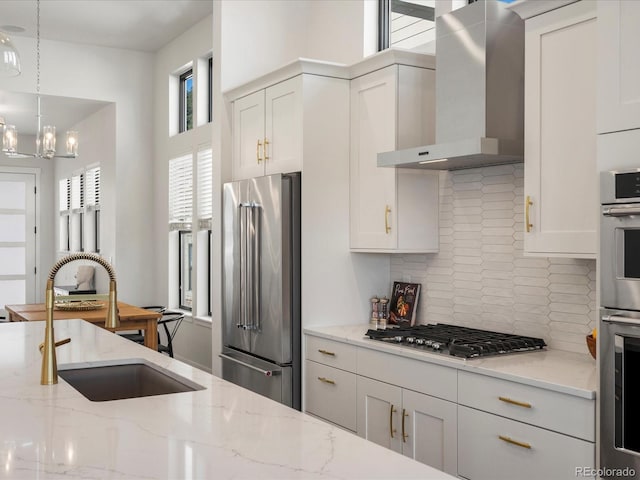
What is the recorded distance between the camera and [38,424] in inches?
67.2

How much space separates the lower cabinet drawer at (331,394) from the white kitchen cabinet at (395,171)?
29.7 inches

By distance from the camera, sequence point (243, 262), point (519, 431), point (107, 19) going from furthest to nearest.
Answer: point (107, 19), point (243, 262), point (519, 431)

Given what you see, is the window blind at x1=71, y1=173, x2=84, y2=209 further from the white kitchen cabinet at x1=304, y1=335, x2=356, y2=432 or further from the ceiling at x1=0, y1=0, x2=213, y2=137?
the white kitchen cabinet at x1=304, y1=335, x2=356, y2=432

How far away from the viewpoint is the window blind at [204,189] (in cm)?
638

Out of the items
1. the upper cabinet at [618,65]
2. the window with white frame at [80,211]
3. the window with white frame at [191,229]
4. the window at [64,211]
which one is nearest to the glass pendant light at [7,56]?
the upper cabinet at [618,65]

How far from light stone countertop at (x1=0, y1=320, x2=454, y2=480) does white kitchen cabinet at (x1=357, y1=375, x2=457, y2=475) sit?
121cm

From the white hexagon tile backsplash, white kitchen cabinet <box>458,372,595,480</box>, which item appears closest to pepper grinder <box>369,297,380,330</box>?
the white hexagon tile backsplash

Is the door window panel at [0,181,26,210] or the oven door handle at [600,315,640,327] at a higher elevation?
the door window panel at [0,181,26,210]

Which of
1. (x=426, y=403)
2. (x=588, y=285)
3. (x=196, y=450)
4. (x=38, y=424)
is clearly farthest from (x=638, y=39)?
(x=38, y=424)

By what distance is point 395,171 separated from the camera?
3.76 metres

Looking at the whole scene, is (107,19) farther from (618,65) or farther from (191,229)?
(618,65)

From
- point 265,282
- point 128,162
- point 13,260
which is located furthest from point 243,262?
point 13,260

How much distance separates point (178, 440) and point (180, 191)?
224 inches

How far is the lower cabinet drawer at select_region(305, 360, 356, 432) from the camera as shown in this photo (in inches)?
141
